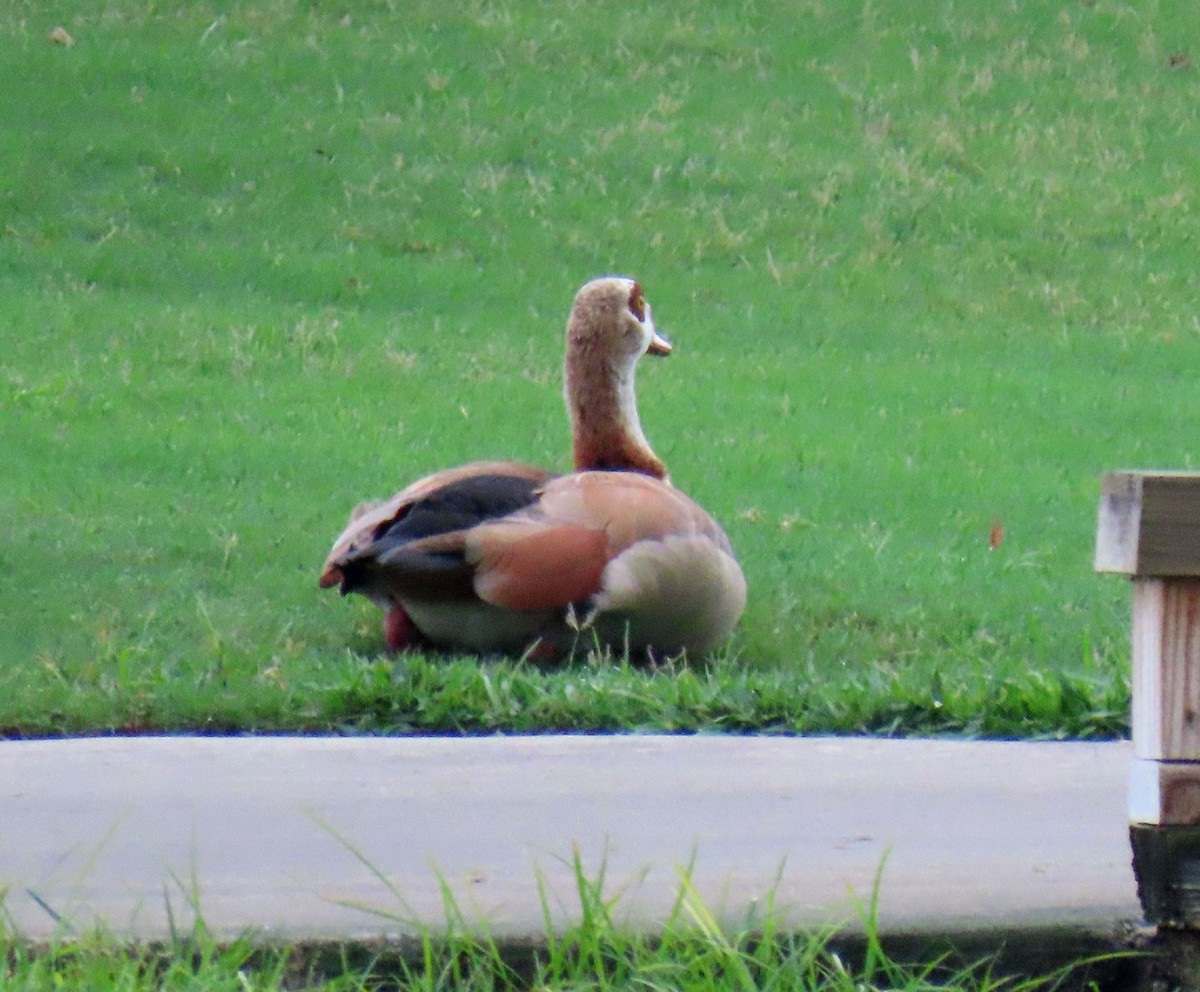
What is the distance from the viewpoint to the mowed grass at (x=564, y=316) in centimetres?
589

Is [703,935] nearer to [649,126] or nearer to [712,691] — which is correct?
[712,691]

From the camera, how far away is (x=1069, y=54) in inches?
708

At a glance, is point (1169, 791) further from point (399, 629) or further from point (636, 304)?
point (636, 304)

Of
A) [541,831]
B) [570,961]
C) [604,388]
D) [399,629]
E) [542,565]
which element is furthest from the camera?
[604,388]

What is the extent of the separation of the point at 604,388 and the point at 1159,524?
149 inches

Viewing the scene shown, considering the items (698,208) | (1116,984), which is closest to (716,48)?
(698,208)

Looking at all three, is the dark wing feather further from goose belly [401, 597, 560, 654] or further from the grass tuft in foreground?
the grass tuft in foreground

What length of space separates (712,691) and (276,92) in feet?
38.1

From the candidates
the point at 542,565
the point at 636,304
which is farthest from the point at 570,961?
the point at 636,304

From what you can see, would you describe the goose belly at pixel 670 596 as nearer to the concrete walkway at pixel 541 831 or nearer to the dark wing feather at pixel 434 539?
the dark wing feather at pixel 434 539

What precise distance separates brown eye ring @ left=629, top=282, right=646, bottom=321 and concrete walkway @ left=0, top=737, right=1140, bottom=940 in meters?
2.24

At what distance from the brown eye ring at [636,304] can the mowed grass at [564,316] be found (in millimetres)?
1002

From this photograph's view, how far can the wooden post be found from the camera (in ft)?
9.80

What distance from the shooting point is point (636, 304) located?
6.84 meters
